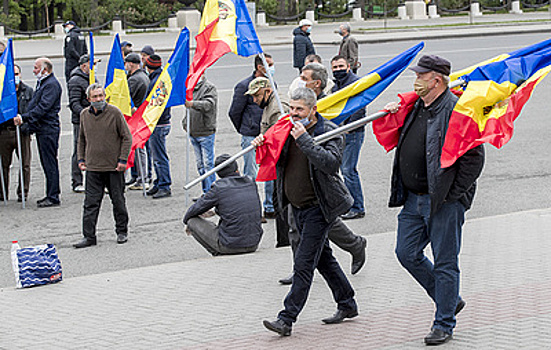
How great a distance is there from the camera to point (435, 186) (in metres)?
6.01

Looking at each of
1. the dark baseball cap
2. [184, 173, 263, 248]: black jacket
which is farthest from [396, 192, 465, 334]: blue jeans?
[184, 173, 263, 248]: black jacket

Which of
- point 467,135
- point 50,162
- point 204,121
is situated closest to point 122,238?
point 204,121

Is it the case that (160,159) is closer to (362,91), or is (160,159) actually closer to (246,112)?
(246,112)

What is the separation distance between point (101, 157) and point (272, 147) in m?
4.24

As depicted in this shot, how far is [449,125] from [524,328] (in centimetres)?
167

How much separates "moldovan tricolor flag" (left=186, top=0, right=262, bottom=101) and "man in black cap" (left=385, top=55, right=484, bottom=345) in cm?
295

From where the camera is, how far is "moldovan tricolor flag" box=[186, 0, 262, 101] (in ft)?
29.5

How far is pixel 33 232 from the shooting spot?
36.7ft

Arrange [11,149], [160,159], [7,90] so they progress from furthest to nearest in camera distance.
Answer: [11,149] → [160,159] → [7,90]

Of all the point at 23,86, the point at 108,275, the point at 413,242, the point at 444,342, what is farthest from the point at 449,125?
the point at 23,86

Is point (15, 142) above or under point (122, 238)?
above

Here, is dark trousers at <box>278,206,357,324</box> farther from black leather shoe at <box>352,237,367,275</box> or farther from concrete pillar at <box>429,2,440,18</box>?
concrete pillar at <box>429,2,440,18</box>

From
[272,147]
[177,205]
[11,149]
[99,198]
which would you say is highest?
[272,147]

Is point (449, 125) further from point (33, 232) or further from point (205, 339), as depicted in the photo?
point (33, 232)
